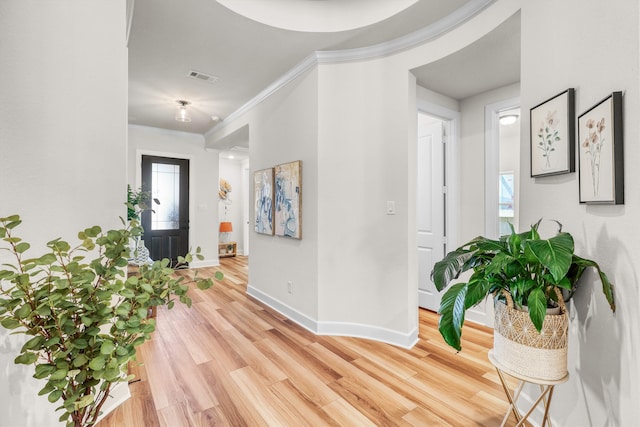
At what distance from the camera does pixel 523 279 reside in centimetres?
119

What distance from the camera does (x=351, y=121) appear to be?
2.78 m

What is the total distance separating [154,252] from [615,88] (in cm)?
605

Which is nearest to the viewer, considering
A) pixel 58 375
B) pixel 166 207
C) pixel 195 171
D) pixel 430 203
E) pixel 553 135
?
pixel 58 375

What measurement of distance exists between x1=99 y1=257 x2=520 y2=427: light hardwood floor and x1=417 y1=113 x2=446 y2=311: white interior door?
0.57 metres

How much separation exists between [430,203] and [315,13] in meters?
2.21

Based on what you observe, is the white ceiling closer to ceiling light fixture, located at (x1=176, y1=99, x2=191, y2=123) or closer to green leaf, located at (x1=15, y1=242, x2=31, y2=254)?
ceiling light fixture, located at (x1=176, y1=99, x2=191, y2=123)

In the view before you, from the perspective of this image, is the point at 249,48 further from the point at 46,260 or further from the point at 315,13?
the point at 46,260

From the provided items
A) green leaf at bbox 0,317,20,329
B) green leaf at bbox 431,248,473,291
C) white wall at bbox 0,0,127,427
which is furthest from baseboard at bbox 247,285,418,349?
green leaf at bbox 0,317,20,329

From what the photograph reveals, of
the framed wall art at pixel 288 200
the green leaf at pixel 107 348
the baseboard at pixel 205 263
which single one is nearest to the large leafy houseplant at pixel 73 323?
the green leaf at pixel 107 348

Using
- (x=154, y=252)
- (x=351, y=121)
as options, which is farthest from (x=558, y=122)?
(x=154, y=252)

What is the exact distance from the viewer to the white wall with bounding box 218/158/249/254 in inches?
291

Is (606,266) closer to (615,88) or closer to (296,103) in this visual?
(615,88)

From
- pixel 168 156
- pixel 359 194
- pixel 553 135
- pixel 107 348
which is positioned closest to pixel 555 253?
pixel 553 135

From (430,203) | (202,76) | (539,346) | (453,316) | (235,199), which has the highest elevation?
(202,76)
